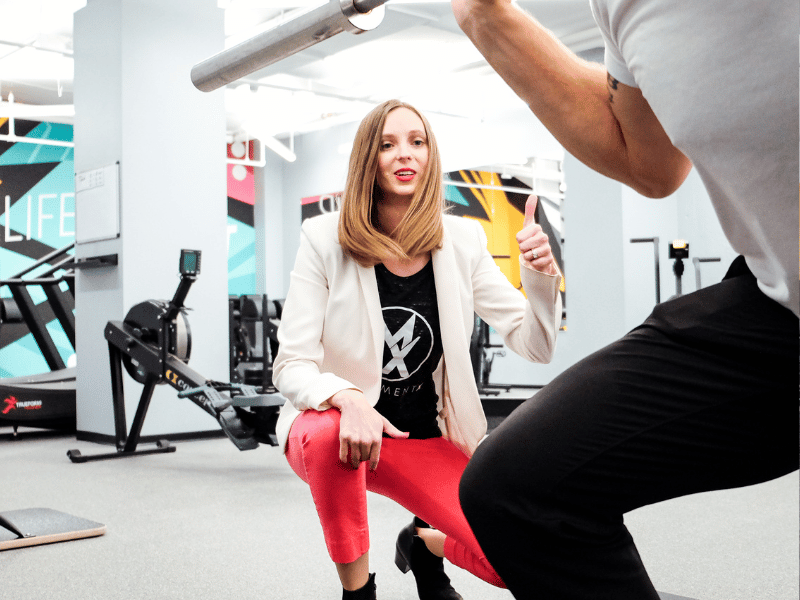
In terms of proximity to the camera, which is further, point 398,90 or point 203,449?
point 398,90

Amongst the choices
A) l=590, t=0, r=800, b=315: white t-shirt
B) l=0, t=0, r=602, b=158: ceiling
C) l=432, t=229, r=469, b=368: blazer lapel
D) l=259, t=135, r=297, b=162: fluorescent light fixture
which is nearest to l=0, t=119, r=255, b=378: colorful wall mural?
l=0, t=0, r=602, b=158: ceiling

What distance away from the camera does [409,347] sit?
5.66ft

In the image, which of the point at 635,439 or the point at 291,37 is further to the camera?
the point at 291,37

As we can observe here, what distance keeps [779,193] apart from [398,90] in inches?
322

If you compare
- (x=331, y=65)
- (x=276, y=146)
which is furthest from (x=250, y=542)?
(x=331, y=65)

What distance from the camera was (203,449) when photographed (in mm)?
4562

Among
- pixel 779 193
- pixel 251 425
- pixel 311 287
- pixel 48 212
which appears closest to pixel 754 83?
pixel 779 193

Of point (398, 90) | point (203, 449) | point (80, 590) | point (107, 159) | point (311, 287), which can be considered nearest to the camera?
point (311, 287)

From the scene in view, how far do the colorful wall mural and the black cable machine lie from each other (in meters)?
5.34

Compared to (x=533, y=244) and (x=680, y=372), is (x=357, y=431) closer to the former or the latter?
(x=533, y=244)

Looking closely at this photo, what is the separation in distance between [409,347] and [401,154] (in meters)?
0.45

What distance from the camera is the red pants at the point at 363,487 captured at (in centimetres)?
150

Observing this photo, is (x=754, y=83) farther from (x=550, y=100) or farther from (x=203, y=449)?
(x=203, y=449)

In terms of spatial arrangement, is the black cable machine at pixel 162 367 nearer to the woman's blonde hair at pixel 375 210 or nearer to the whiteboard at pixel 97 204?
the whiteboard at pixel 97 204
